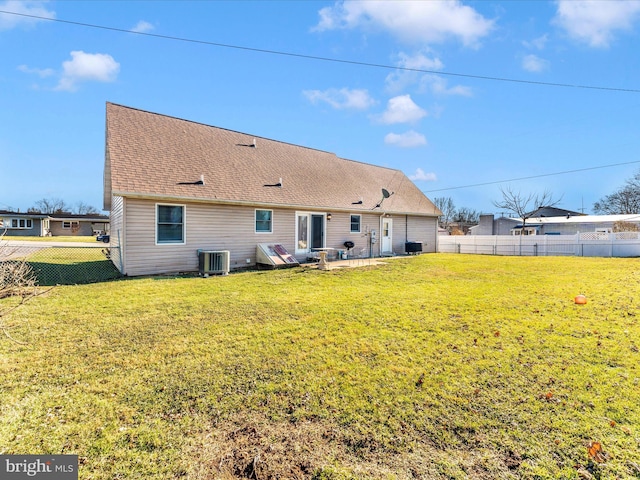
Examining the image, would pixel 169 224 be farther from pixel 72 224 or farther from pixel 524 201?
pixel 72 224

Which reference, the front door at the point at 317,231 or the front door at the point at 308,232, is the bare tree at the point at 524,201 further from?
the front door at the point at 308,232

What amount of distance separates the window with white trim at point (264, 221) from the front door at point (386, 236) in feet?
24.4

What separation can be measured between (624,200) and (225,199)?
5573 cm

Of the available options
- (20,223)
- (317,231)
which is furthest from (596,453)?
(20,223)

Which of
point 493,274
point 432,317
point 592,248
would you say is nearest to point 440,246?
point 592,248

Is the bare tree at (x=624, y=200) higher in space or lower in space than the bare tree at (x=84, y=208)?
lower

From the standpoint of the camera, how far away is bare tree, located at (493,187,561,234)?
113 feet

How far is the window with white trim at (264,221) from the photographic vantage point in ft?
41.6

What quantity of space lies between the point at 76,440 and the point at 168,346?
1.85 m

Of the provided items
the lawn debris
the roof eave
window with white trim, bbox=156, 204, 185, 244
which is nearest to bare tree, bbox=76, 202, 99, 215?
window with white trim, bbox=156, 204, 185, 244

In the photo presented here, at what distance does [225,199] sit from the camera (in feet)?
37.1

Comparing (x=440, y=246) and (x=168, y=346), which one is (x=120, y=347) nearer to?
(x=168, y=346)

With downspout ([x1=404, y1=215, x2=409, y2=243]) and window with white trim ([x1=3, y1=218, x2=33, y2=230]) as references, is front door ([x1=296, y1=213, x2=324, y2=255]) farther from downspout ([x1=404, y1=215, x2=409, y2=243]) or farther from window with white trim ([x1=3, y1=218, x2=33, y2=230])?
window with white trim ([x1=3, y1=218, x2=33, y2=230])

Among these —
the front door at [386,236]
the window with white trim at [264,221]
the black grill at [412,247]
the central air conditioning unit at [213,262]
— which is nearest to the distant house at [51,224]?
the window with white trim at [264,221]
